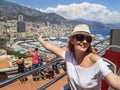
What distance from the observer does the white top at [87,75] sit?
1.62m

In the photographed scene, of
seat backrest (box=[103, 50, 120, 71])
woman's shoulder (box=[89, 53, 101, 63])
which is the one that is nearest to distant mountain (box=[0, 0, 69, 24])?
seat backrest (box=[103, 50, 120, 71])

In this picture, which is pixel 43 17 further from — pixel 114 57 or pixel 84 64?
pixel 84 64

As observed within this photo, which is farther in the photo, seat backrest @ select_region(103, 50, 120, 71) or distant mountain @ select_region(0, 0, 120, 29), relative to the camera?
distant mountain @ select_region(0, 0, 120, 29)

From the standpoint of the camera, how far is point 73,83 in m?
1.74

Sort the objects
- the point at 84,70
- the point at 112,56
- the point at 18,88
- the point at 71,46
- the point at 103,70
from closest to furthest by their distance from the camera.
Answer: the point at 103,70, the point at 84,70, the point at 71,46, the point at 112,56, the point at 18,88

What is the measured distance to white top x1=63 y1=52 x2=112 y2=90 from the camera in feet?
5.33

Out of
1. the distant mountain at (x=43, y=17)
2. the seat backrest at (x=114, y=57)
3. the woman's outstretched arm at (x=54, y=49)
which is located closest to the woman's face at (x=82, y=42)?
the woman's outstretched arm at (x=54, y=49)

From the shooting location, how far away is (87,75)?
1.67 meters

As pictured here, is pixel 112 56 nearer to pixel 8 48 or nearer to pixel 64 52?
pixel 64 52

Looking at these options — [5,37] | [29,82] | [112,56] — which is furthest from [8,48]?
[112,56]

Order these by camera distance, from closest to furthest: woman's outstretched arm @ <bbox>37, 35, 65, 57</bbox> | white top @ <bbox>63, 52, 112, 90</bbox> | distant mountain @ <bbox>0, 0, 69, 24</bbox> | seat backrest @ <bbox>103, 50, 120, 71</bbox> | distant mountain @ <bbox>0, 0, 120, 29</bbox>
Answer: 1. white top @ <bbox>63, 52, 112, 90</bbox>
2. woman's outstretched arm @ <bbox>37, 35, 65, 57</bbox>
3. seat backrest @ <bbox>103, 50, 120, 71</bbox>
4. distant mountain @ <bbox>0, 0, 120, 29</bbox>
5. distant mountain @ <bbox>0, 0, 69, 24</bbox>

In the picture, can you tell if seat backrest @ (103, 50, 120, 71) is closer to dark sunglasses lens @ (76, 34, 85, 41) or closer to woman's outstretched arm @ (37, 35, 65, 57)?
woman's outstretched arm @ (37, 35, 65, 57)

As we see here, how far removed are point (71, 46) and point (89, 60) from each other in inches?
10.5

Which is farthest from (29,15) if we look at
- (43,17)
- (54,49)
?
(54,49)
